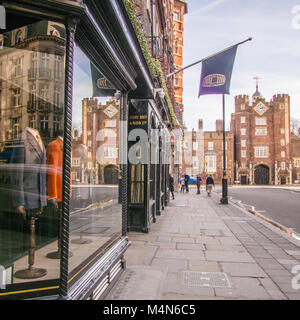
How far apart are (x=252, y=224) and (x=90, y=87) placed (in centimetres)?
755

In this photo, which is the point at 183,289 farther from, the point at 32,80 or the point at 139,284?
the point at 32,80

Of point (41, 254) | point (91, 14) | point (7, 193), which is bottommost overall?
point (41, 254)

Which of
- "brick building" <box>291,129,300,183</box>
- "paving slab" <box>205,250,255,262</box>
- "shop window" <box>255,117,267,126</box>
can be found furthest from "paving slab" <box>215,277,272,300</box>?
"shop window" <box>255,117,267,126</box>

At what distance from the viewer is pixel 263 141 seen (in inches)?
2303

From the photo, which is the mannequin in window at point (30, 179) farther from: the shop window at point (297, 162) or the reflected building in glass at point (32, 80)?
the shop window at point (297, 162)

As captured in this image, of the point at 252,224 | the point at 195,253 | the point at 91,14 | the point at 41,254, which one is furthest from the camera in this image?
the point at 252,224

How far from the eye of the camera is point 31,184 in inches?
129

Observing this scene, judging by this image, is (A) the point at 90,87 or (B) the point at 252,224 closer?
(A) the point at 90,87

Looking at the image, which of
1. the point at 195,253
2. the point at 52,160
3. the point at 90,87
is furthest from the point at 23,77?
the point at 195,253

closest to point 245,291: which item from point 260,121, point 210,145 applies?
point 210,145

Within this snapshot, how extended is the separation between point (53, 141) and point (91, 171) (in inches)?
32.6

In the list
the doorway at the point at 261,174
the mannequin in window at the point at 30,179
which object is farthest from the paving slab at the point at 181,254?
the doorway at the point at 261,174

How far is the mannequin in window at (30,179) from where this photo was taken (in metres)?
3.20

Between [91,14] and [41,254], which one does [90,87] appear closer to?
[91,14]
